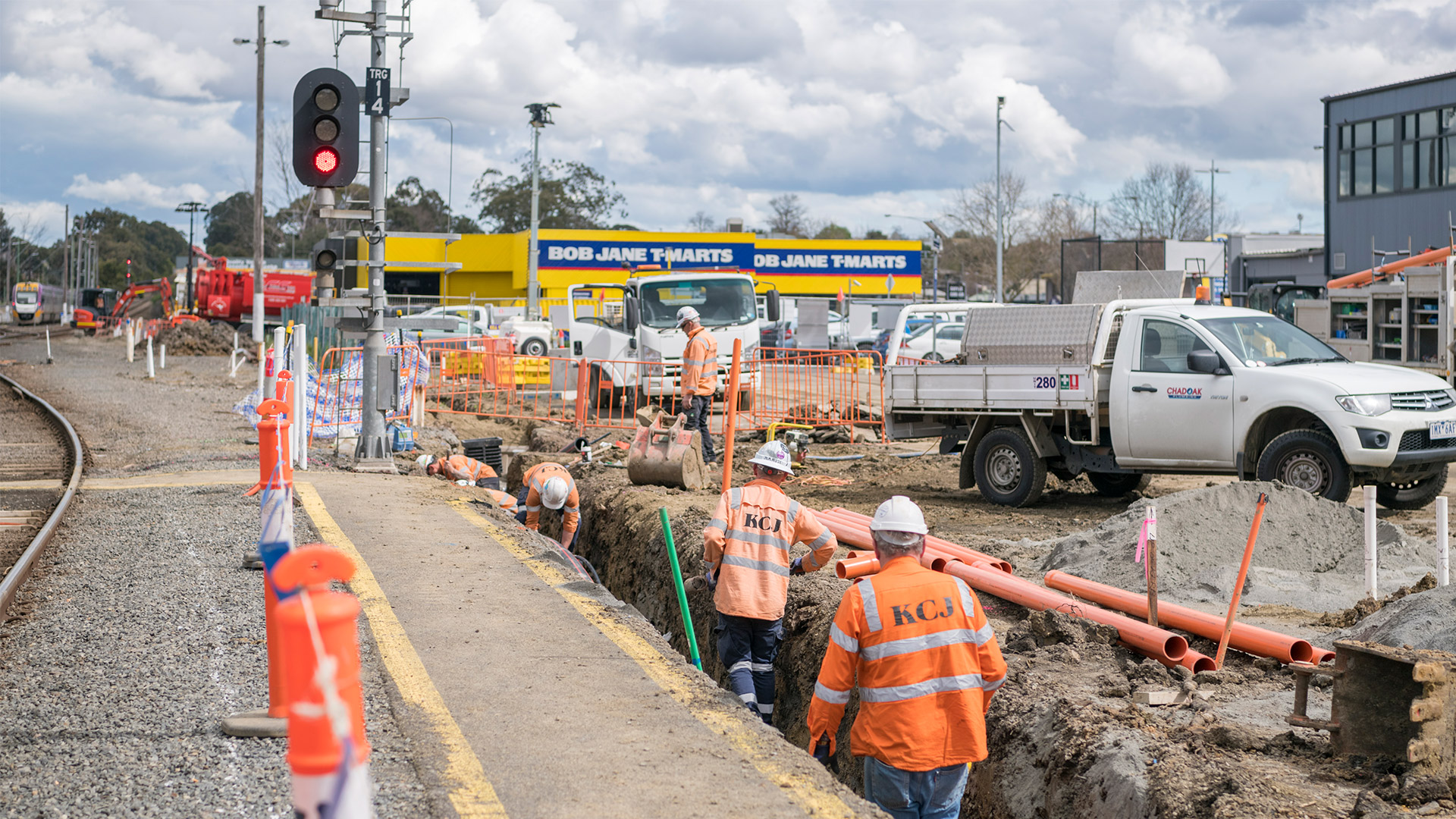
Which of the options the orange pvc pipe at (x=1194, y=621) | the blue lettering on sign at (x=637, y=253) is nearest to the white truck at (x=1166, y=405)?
the orange pvc pipe at (x=1194, y=621)

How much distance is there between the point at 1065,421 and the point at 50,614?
8722 mm

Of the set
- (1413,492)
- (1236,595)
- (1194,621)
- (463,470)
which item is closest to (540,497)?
(463,470)

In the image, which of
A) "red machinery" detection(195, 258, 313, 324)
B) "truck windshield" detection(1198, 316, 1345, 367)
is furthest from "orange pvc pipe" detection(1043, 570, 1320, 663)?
"red machinery" detection(195, 258, 313, 324)

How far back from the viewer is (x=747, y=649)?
731cm

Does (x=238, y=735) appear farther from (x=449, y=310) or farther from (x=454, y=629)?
(x=449, y=310)

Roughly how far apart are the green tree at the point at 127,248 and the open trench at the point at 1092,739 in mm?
135348

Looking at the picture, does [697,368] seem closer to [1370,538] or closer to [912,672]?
[1370,538]

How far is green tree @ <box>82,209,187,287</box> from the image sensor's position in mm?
134125

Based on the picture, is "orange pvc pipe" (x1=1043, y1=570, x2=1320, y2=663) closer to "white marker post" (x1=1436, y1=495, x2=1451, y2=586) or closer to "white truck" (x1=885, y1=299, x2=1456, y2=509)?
"white marker post" (x1=1436, y1=495, x2=1451, y2=586)

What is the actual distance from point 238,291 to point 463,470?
38492mm

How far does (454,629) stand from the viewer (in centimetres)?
721

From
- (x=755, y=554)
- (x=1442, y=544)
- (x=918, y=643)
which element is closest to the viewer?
(x=918, y=643)

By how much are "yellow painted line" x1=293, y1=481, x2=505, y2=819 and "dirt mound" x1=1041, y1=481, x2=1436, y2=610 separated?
479 centimetres

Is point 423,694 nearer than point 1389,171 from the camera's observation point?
Yes
